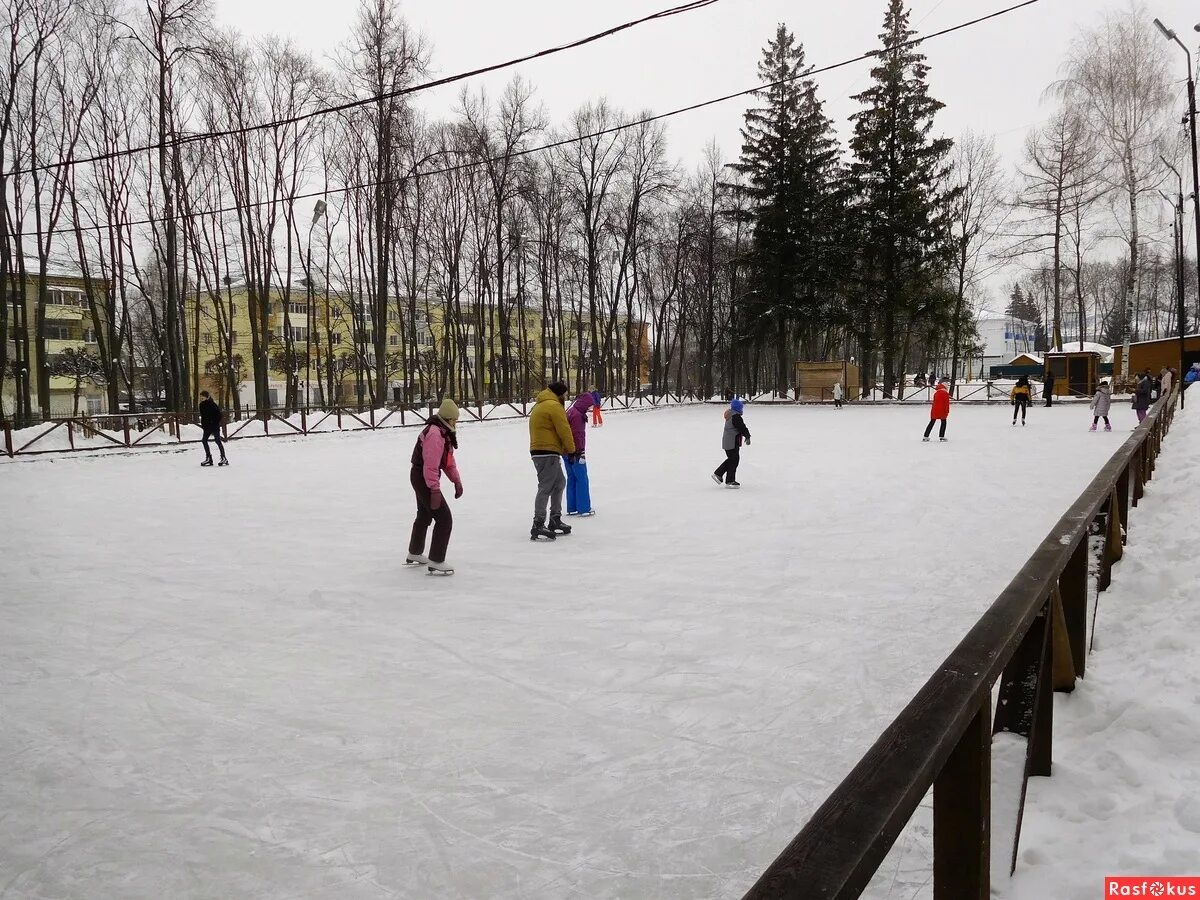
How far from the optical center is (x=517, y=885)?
263 cm

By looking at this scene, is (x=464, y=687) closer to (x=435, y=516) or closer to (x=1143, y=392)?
(x=435, y=516)

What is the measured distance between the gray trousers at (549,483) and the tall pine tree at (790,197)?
Result: 122 ft

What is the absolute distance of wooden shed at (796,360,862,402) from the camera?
4053cm

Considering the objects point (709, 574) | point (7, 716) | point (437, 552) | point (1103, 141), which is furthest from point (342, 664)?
point (1103, 141)

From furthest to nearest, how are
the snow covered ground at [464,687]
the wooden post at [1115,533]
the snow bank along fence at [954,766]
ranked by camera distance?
the wooden post at [1115,533]
the snow covered ground at [464,687]
the snow bank along fence at [954,766]

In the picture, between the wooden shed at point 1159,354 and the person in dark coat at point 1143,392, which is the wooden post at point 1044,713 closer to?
the person in dark coat at point 1143,392

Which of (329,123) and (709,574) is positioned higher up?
(329,123)

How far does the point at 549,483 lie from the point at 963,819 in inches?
265

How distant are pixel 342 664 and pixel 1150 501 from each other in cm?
776

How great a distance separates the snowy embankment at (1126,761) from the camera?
2.09m

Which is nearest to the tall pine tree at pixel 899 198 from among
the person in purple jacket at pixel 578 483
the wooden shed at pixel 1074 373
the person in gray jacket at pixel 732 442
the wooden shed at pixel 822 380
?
the wooden shed at pixel 822 380

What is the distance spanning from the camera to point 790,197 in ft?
142

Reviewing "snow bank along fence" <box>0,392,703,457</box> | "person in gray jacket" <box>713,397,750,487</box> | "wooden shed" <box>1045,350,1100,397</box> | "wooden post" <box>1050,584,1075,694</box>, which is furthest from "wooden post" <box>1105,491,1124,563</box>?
"wooden shed" <box>1045,350,1100,397</box>

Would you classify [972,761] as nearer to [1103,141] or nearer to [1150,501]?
[1150,501]
